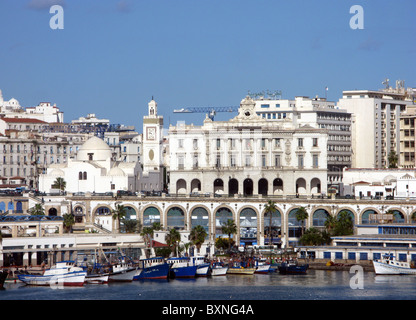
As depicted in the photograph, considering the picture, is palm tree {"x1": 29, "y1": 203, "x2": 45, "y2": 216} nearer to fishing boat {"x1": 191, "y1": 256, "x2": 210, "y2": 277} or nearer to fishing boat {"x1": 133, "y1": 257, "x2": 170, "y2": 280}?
fishing boat {"x1": 191, "y1": 256, "x2": 210, "y2": 277}

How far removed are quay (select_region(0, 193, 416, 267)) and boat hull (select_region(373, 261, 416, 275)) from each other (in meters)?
7.13

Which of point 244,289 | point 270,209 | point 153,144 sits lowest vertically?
point 244,289

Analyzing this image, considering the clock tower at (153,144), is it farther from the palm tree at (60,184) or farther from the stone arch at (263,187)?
the stone arch at (263,187)

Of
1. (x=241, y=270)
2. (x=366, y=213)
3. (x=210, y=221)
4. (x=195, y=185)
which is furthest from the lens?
(x=195, y=185)

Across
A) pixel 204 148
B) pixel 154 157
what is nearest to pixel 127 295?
pixel 204 148

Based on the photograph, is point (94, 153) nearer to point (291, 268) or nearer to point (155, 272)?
point (155, 272)

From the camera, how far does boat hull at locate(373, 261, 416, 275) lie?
392ft

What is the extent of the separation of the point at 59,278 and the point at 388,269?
40.3 metres

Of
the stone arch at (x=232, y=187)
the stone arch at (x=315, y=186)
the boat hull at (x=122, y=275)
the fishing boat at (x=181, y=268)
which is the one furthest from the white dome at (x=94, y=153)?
the boat hull at (x=122, y=275)

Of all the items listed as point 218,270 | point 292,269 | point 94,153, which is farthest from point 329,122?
point 218,270

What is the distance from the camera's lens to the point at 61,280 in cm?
10894

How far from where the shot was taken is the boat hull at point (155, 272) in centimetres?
11781

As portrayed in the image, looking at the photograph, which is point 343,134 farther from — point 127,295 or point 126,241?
point 127,295

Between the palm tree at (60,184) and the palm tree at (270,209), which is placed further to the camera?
the palm tree at (60,184)
